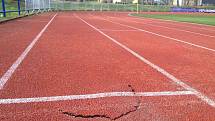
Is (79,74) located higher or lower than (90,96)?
higher

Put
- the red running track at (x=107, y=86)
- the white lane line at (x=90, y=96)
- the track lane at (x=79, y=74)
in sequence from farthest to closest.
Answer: the track lane at (x=79, y=74) < the white lane line at (x=90, y=96) < the red running track at (x=107, y=86)

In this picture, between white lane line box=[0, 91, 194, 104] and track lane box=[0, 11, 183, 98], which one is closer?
white lane line box=[0, 91, 194, 104]

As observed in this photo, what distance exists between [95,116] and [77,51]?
4.29m

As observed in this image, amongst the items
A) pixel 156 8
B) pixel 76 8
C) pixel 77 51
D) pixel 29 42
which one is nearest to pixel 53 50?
pixel 77 51

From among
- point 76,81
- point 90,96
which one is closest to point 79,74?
point 76,81

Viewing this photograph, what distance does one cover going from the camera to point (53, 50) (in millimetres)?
7410

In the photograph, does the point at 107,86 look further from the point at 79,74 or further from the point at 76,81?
the point at 79,74

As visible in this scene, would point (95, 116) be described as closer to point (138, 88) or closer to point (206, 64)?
point (138, 88)

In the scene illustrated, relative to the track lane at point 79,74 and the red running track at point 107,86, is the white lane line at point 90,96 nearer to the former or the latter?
the red running track at point 107,86

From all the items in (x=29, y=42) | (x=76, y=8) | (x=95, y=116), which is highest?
(x=76, y=8)

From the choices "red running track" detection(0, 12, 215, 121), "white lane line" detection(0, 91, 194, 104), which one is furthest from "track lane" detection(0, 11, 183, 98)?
"white lane line" detection(0, 91, 194, 104)

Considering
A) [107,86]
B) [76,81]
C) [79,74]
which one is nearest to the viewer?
[107,86]

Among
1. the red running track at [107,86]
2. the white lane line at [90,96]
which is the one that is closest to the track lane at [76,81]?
the red running track at [107,86]

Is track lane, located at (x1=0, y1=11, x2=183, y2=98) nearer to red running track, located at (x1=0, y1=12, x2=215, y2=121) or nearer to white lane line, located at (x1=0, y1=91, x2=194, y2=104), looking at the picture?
red running track, located at (x1=0, y1=12, x2=215, y2=121)
